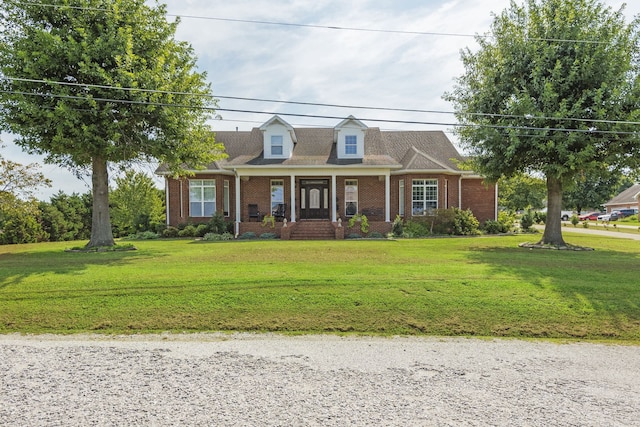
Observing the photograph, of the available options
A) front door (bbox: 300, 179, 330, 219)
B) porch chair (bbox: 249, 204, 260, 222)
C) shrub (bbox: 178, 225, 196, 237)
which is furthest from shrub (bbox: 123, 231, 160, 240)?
front door (bbox: 300, 179, 330, 219)

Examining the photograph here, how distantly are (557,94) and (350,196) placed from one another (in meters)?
12.2

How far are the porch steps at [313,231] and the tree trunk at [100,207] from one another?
8383 millimetres

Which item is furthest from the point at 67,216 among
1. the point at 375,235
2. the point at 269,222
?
the point at 375,235

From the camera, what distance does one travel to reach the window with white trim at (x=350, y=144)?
23.4 m

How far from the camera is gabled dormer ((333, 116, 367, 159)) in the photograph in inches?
917

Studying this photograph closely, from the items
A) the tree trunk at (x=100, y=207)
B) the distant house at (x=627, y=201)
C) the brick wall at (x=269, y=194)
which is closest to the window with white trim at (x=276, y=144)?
the brick wall at (x=269, y=194)

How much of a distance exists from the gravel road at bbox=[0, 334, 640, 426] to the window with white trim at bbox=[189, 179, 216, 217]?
18.0m

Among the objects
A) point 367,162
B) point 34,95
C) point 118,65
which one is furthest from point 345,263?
point 367,162

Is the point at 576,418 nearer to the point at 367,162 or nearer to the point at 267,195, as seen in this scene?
the point at 367,162

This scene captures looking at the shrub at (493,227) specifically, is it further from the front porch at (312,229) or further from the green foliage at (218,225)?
the green foliage at (218,225)

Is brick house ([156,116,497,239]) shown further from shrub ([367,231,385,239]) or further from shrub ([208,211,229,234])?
shrub ([367,231,385,239])

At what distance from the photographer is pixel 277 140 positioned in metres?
23.5

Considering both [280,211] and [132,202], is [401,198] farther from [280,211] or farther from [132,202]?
[132,202]

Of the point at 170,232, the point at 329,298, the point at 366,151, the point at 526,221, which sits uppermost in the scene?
the point at 366,151
